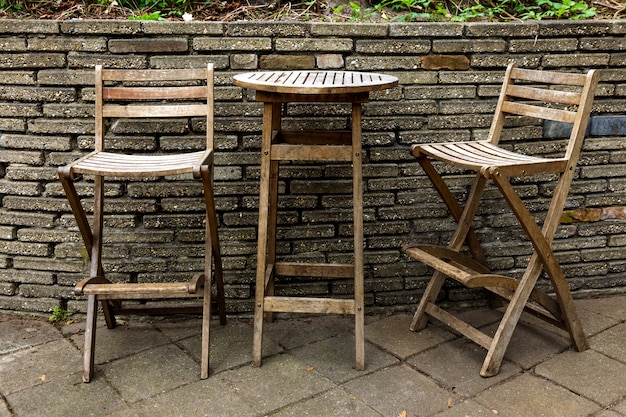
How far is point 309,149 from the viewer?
2754 millimetres

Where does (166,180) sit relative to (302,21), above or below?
below

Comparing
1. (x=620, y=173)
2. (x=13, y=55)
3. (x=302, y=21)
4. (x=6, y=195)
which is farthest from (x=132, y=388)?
(x=620, y=173)

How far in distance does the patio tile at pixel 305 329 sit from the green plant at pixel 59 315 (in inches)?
41.7

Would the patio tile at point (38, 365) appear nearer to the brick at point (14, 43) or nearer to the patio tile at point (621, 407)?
the brick at point (14, 43)

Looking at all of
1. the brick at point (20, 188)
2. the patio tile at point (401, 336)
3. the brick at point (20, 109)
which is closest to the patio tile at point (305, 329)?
the patio tile at point (401, 336)

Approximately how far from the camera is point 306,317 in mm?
3494

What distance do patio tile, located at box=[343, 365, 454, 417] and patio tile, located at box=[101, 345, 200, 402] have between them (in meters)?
0.72

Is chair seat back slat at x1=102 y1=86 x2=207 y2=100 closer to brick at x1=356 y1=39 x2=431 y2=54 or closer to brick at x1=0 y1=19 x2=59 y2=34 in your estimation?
brick at x1=0 y1=19 x2=59 y2=34

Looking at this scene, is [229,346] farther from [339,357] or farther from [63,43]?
→ [63,43]

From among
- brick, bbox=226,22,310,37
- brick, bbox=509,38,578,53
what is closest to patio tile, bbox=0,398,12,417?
brick, bbox=226,22,310,37

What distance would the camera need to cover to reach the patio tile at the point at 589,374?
2.73 meters

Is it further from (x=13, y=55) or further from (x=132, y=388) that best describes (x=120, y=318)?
(x=13, y=55)

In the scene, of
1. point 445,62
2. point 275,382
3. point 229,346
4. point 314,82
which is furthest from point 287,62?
point 275,382

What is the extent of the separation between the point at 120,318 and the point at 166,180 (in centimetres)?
78
